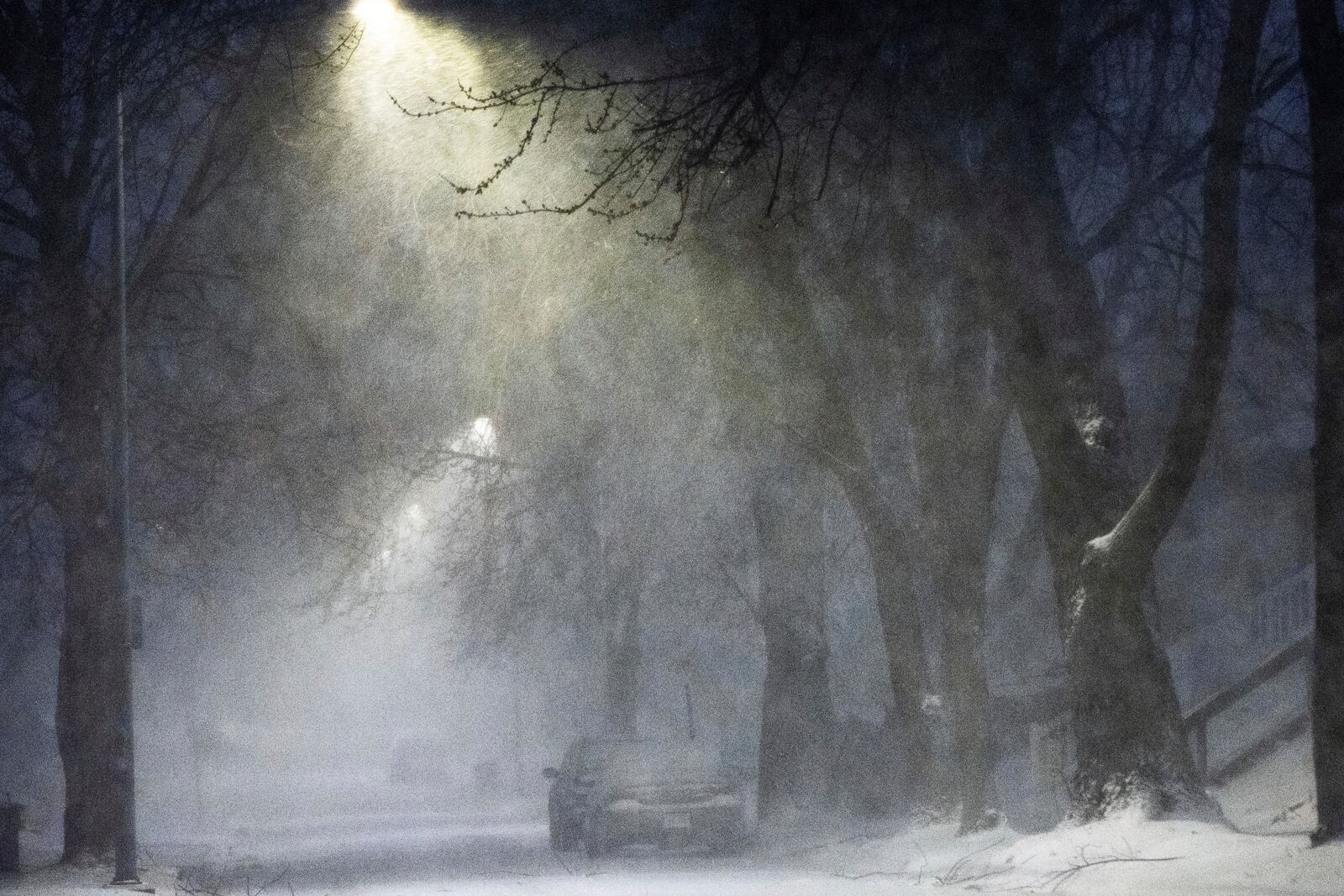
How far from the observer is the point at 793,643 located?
897 inches

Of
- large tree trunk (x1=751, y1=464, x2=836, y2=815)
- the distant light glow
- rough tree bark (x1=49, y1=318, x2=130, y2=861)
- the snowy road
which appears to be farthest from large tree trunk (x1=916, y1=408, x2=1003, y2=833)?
rough tree bark (x1=49, y1=318, x2=130, y2=861)

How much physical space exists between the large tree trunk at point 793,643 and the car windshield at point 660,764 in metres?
0.75

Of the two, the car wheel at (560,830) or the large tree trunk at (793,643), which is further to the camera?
the car wheel at (560,830)

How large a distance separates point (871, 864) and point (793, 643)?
5.81 m

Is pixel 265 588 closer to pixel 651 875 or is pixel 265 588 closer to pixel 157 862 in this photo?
pixel 157 862

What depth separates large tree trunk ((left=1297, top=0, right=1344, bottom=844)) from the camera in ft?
33.9

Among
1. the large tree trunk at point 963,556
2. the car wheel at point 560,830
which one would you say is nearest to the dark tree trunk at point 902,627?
the large tree trunk at point 963,556

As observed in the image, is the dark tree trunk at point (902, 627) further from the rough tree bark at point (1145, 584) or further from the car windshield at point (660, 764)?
the rough tree bark at point (1145, 584)

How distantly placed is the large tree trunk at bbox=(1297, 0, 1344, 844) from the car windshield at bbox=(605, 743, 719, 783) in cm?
1291

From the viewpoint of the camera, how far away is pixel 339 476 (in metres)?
23.0

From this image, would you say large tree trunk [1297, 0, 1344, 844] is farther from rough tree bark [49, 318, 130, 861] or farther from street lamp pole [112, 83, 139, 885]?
rough tree bark [49, 318, 130, 861]

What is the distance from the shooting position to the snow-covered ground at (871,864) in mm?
10734

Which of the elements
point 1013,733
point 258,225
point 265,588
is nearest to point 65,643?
point 258,225

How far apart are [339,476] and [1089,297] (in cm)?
1155
